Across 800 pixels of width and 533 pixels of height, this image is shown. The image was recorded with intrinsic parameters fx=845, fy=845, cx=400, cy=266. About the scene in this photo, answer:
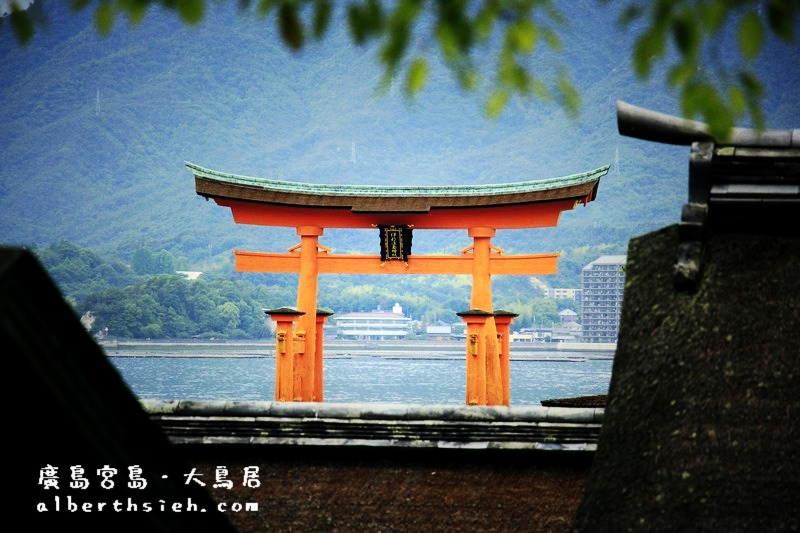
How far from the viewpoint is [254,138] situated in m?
114

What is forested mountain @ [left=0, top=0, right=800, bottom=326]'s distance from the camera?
83.5 meters

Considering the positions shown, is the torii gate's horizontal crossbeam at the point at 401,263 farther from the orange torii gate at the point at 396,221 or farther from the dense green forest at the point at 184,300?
the dense green forest at the point at 184,300

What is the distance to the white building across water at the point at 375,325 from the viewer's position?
56.1m

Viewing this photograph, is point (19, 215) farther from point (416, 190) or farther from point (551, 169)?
point (416, 190)

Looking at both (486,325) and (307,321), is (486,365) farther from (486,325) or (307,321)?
(307,321)

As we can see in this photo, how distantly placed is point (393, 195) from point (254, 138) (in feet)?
348

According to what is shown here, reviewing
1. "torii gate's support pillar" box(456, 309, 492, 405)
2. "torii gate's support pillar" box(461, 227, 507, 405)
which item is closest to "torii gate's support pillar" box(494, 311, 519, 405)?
"torii gate's support pillar" box(461, 227, 507, 405)

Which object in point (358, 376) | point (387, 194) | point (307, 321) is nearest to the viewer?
point (307, 321)

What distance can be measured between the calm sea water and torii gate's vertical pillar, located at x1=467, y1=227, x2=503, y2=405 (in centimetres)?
1110

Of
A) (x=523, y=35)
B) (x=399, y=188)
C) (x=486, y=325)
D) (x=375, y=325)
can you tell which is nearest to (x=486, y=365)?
(x=486, y=325)

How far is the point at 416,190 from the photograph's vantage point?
11.6 metres

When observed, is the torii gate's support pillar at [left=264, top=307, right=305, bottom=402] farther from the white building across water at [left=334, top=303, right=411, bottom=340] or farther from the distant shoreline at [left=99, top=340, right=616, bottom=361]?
the white building across water at [left=334, top=303, right=411, bottom=340]

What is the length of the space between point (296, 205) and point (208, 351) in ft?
106

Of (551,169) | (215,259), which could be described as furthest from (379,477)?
(551,169)
